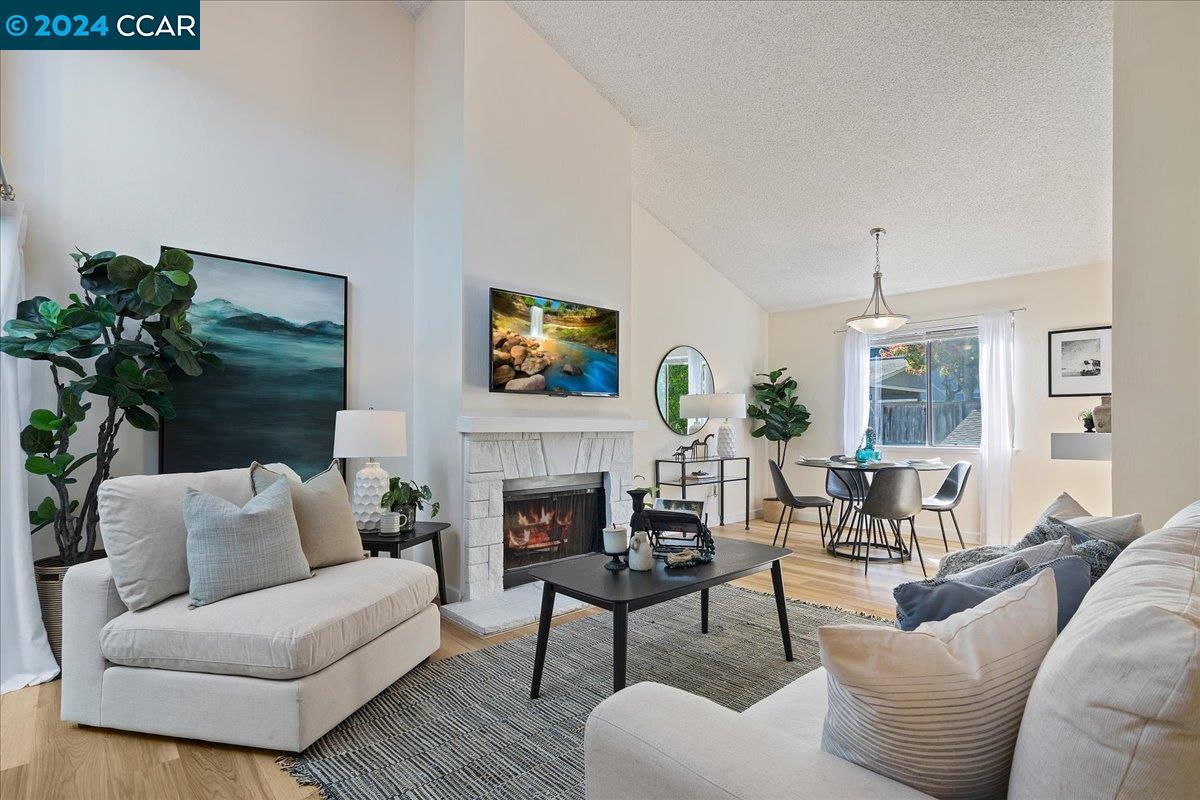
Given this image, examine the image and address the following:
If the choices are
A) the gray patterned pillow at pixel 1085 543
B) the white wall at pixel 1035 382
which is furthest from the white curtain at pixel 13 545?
the white wall at pixel 1035 382

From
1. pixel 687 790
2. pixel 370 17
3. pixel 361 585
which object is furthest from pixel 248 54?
pixel 687 790

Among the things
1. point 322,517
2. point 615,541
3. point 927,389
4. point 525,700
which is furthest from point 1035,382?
point 322,517

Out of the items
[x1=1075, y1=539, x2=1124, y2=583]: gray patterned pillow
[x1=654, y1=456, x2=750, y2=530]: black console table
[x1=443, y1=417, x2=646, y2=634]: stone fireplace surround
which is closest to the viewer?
[x1=1075, y1=539, x2=1124, y2=583]: gray patterned pillow

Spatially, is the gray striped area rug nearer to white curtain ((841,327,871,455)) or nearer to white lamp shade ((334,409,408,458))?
white lamp shade ((334,409,408,458))

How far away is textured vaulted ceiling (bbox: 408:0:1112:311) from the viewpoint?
3.35 meters

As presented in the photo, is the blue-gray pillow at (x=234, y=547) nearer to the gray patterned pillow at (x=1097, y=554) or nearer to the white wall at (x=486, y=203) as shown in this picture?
the white wall at (x=486, y=203)

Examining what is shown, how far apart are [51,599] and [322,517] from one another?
122cm

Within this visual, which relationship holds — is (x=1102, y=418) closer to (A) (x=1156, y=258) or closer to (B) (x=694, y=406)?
(A) (x=1156, y=258)

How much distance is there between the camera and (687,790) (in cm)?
93

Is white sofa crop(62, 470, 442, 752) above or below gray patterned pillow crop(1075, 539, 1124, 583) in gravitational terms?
below

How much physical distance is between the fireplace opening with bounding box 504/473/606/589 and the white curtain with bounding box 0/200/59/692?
2.20 meters

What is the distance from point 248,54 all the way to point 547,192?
1.85 metres

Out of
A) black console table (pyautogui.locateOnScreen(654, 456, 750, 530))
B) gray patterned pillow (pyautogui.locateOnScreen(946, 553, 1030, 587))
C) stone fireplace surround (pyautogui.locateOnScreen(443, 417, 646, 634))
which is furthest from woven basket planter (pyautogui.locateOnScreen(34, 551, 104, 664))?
black console table (pyautogui.locateOnScreen(654, 456, 750, 530))

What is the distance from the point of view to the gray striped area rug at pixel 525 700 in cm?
186
